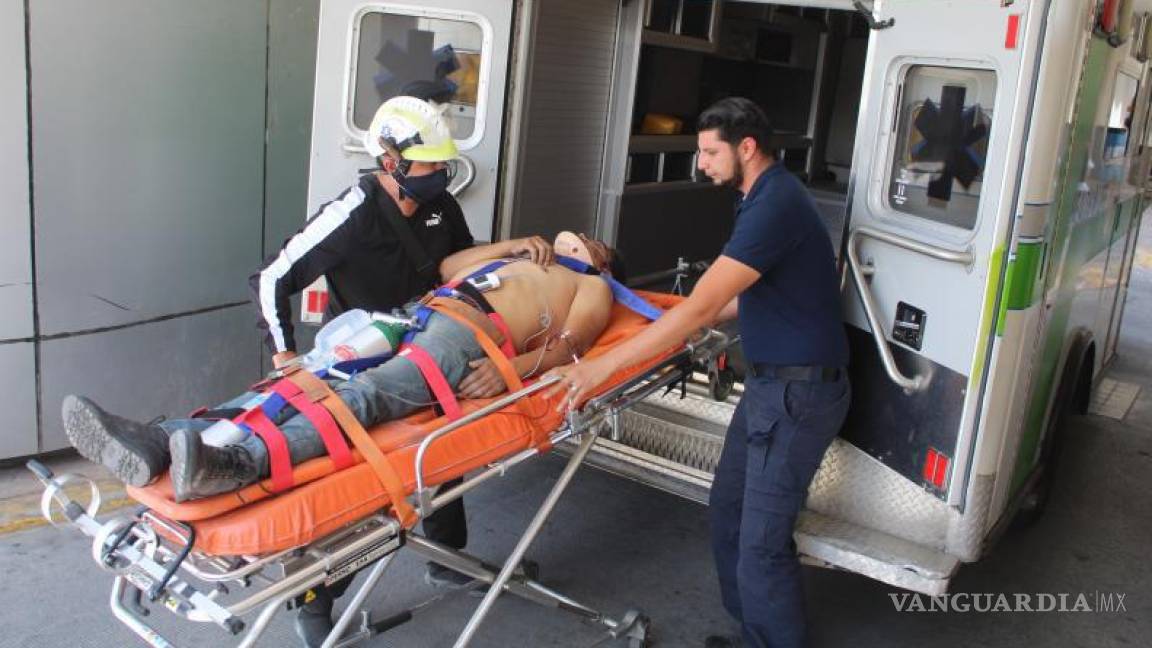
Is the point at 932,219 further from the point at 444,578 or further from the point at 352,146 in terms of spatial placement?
the point at 352,146

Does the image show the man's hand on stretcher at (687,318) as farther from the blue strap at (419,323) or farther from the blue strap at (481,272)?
the blue strap at (481,272)

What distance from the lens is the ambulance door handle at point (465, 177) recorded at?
184 inches

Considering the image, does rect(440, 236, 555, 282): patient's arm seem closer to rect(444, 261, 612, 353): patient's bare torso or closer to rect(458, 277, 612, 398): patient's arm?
rect(444, 261, 612, 353): patient's bare torso

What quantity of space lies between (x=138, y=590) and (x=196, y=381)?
129 inches

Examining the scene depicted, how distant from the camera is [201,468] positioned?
228cm

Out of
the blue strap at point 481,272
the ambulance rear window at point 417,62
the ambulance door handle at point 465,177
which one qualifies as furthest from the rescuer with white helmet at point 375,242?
the ambulance rear window at point 417,62

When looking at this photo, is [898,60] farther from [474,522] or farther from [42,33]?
[42,33]

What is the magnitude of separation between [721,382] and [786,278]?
2.70 ft

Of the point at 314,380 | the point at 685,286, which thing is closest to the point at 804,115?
the point at 685,286

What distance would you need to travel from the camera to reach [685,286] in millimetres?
7395

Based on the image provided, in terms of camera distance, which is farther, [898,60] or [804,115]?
[804,115]

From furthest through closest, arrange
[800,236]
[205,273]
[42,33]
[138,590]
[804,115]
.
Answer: [804,115], [205,273], [42,33], [800,236], [138,590]

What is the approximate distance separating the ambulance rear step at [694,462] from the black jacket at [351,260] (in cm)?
107

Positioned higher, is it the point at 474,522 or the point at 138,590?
the point at 138,590
